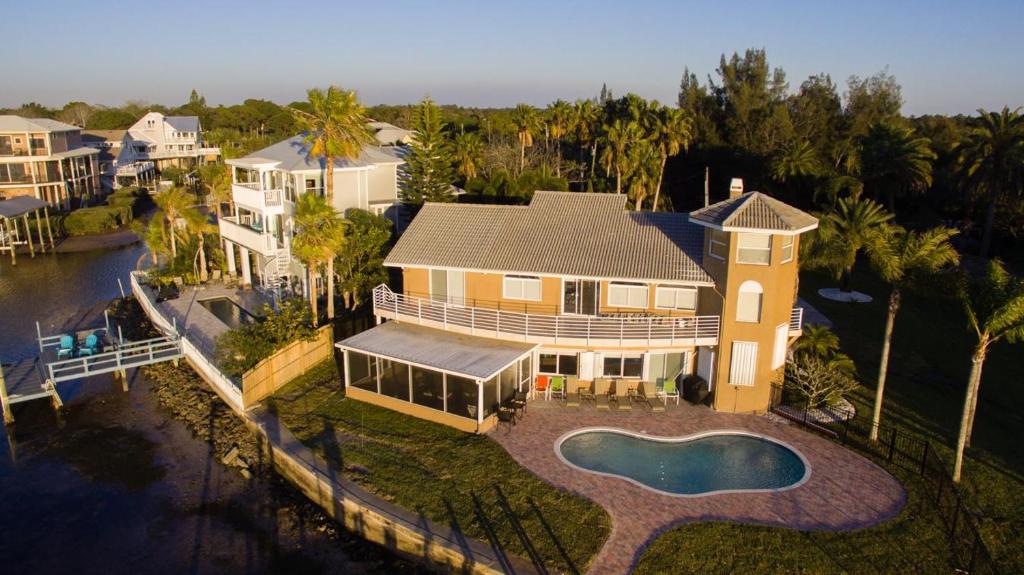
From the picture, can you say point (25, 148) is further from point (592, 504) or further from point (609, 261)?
point (592, 504)

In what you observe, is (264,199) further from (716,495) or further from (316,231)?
(716,495)

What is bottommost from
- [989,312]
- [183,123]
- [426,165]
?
[989,312]

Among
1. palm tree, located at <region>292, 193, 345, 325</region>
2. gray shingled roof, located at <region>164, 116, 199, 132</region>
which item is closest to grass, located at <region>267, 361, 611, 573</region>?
palm tree, located at <region>292, 193, 345, 325</region>

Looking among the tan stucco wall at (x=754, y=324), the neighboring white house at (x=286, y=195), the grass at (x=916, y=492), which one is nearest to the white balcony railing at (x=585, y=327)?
the tan stucco wall at (x=754, y=324)

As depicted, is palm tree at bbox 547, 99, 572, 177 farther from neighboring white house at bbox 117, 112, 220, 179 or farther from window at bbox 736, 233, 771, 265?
neighboring white house at bbox 117, 112, 220, 179

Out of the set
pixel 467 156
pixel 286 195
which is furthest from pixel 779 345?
pixel 467 156

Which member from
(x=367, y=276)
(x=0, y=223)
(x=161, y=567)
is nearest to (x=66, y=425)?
(x=161, y=567)
